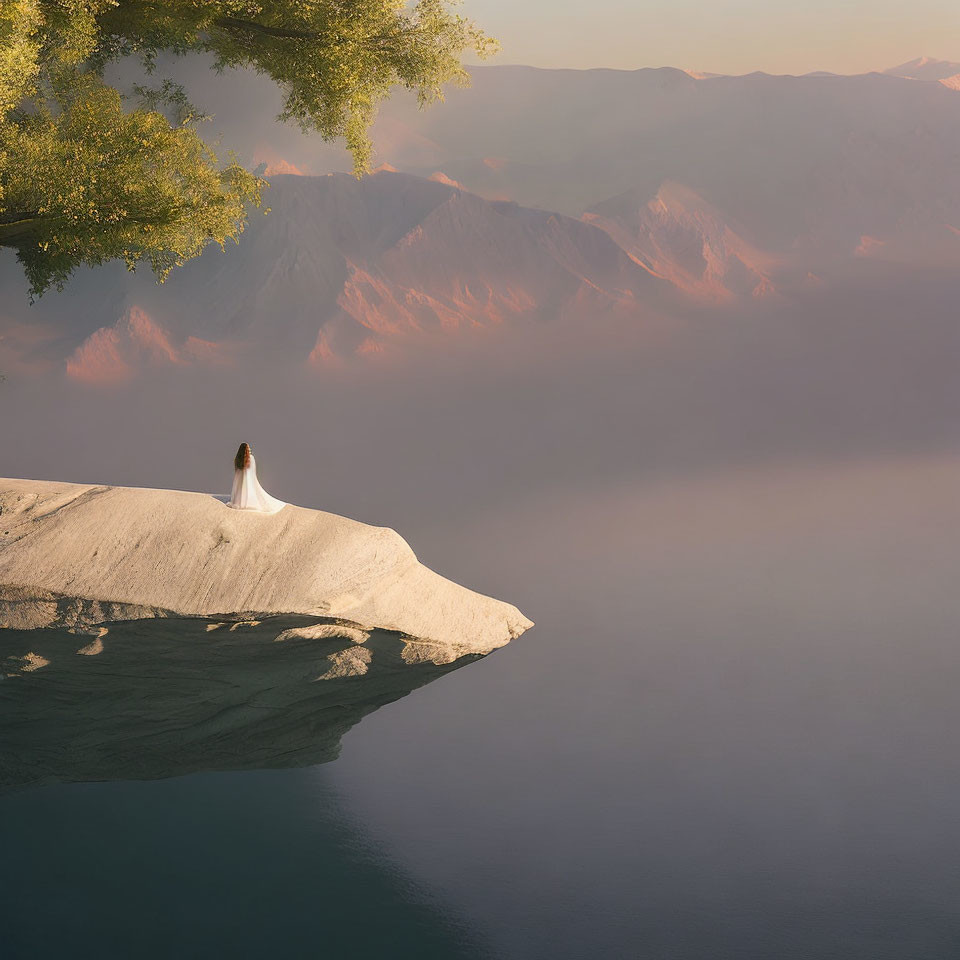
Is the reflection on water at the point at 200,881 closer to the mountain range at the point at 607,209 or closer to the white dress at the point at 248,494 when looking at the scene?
the white dress at the point at 248,494

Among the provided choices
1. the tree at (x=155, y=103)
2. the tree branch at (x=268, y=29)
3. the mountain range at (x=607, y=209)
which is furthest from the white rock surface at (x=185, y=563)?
the mountain range at (x=607, y=209)

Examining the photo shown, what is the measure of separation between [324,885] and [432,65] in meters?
10.1

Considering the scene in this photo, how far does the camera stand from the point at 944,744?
16266mm

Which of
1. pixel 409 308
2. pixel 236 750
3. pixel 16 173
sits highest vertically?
pixel 409 308

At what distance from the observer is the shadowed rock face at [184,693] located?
8477mm

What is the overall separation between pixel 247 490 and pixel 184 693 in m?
2.56

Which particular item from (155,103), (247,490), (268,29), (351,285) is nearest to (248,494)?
(247,490)

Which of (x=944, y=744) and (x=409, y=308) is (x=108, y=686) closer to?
(x=944, y=744)

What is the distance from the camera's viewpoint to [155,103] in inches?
442

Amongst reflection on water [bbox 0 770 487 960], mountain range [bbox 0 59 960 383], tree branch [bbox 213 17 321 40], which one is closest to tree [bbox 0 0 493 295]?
tree branch [bbox 213 17 321 40]

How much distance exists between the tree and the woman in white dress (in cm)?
260

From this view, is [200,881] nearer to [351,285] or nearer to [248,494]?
[248,494]

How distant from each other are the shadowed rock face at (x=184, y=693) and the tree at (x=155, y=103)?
3.90 metres

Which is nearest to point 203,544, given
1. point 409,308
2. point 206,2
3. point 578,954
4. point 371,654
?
point 371,654
